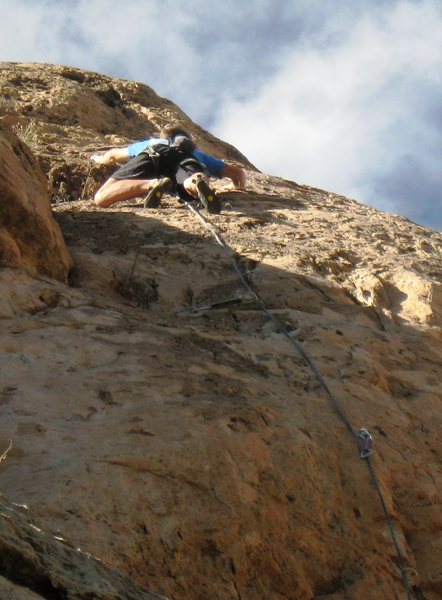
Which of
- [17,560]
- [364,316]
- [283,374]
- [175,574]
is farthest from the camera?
[364,316]

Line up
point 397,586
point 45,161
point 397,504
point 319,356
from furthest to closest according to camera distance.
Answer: point 45,161
point 319,356
point 397,504
point 397,586

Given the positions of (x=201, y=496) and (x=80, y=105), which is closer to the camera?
(x=201, y=496)

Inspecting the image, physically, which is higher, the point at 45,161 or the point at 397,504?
the point at 45,161

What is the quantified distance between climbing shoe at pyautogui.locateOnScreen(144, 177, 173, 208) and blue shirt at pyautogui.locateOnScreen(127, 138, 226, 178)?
643 millimetres

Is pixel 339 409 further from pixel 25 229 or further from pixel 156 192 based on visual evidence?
pixel 156 192

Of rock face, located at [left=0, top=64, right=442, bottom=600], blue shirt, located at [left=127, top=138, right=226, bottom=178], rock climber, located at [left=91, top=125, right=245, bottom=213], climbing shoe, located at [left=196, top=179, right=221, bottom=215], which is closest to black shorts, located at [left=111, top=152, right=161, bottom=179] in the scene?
rock climber, located at [left=91, top=125, right=245, bottom=213]

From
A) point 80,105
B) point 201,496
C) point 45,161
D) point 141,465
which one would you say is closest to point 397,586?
point 201,496

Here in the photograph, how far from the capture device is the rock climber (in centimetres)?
714

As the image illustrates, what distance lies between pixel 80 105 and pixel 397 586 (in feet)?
23.2

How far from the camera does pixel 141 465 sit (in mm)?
3340

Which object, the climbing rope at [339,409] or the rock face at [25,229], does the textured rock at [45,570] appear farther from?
the rock face at [25,229]

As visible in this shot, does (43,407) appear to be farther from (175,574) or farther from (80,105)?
(80,105)

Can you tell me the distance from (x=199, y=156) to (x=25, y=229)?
2.99 meters

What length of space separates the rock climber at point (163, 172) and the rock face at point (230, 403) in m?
0.21
